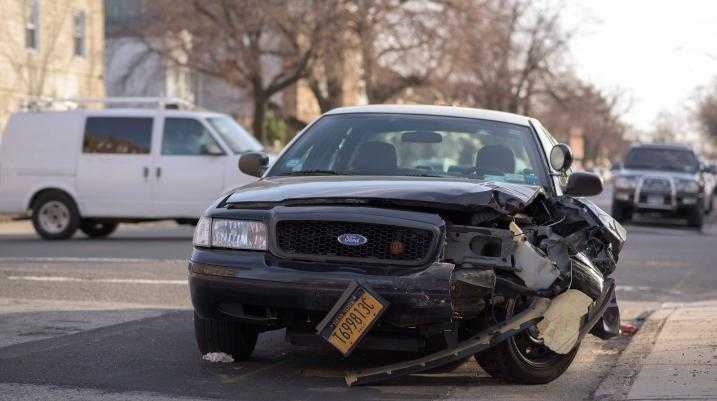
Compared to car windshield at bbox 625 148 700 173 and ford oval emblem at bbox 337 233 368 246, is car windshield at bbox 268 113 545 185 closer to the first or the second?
ford oval emblem at bbox 337 233 368 246

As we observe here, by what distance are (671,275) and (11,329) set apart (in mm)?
7590

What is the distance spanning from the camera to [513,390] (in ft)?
21.3

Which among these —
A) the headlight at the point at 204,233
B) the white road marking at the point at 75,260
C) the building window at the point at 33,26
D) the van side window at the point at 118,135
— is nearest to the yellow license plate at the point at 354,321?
the headlight at the point at 204,233

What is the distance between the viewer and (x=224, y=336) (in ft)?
22.9

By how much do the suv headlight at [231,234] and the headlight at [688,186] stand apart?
1896cm

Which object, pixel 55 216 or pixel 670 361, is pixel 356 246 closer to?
pixel 670 361

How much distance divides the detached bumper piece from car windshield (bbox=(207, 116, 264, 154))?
11537mm

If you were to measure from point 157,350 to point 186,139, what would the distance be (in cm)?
1028

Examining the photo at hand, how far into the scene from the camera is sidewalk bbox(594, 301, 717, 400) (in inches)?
245

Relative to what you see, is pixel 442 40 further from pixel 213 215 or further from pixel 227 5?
pixel 213 215

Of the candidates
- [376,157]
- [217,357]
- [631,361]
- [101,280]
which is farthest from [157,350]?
[101,280]

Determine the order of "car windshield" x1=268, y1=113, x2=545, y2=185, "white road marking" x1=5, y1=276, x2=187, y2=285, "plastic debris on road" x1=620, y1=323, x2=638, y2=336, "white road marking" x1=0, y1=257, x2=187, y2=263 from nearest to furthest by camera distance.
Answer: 1. "car windshield" x1=268, y1=113, x2=545, y2=185
2. "plastic debris on road" x1=620, y1=323, x2=638, y2=336
3. "white road marking" x1=5, y1=276, x2=187, y2=285
4. "white road marking" x1=0, y1=257, x2=187, y2=263

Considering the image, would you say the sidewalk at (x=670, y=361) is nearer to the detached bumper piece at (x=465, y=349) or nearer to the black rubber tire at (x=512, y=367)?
the black rubber tire at (x=512, y=367)

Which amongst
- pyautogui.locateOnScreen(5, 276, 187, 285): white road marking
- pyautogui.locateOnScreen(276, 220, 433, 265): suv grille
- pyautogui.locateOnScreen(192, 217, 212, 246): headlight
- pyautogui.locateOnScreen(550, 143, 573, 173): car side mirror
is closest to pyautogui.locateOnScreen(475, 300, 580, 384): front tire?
pyautogui.locateOnScreen(276, 220, 433, 265): suv grille
